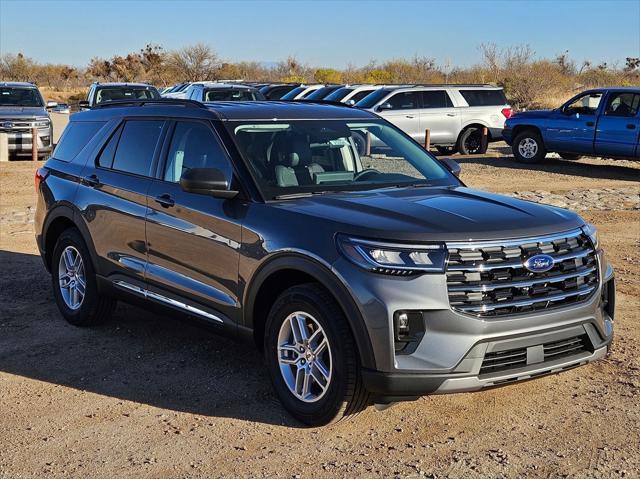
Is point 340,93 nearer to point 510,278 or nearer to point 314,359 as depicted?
point 314,359

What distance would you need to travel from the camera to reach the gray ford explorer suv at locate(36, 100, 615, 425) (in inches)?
171

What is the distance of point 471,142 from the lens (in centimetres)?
2314

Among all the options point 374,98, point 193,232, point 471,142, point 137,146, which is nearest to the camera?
point 193,232

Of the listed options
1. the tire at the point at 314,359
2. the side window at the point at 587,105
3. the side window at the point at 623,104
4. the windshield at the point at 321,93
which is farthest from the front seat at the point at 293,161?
the windshield at the point at 321,93

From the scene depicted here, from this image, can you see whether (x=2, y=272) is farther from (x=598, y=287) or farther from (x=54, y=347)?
(x=598, y=287)

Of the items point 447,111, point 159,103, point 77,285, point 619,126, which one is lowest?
point 77,285

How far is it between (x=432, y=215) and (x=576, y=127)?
598 inches

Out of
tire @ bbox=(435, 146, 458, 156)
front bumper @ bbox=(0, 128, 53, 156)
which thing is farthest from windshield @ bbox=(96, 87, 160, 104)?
tire @ bbox=(435, 146, 458, 156)

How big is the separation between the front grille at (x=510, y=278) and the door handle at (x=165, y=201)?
2143mm

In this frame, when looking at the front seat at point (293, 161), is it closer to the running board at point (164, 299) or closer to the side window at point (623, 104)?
the running board at point (164, 299)

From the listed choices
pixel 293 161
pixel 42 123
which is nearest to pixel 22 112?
pixel 42 123

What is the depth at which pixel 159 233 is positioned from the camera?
230 inches

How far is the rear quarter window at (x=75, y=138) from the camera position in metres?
7.04

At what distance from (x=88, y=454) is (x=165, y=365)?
146cm
